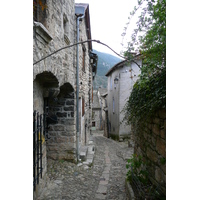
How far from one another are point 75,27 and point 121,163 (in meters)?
4.27

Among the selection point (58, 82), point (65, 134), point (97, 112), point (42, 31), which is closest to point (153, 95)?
point (42, 31)

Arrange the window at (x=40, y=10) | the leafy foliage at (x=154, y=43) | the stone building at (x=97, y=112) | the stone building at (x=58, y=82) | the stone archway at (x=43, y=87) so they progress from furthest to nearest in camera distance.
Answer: the stone building at (x=97, y=112) → the stone archway at (x=43, y=87) → the stone building at (x=58, y=82) → the window at (x=40, y=10) → the leafy foliage at (x=154, y=43)

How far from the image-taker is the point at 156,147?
7.83 feet

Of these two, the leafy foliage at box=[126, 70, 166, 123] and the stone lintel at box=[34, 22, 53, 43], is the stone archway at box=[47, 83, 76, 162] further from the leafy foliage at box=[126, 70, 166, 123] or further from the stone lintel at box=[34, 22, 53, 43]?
the leafy foliage at box=[126, 70, 166, 123]

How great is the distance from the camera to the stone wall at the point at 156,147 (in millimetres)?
2111

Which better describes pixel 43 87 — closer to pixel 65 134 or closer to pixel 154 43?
pixel 65 134

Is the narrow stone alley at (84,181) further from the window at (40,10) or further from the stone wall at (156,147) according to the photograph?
the window at (40,10)

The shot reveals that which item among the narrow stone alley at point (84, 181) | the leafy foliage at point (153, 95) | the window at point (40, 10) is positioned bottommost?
the narrow stone alley at point (84, 181)

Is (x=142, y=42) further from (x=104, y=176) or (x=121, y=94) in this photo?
(x=121, y=94)

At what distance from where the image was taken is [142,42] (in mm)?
2080

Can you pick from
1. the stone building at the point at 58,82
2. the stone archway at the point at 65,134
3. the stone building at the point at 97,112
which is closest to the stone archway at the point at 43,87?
the stone building at the point at 58,82

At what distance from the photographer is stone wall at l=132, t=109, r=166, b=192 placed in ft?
6.93

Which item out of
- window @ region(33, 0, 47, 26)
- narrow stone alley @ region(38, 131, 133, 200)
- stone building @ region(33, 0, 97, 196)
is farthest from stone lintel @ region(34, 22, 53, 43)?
narrow stone alley @ region(38, 131, 133, 200)

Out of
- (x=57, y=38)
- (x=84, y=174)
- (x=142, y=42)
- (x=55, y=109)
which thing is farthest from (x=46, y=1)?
(x=84, y=174)
